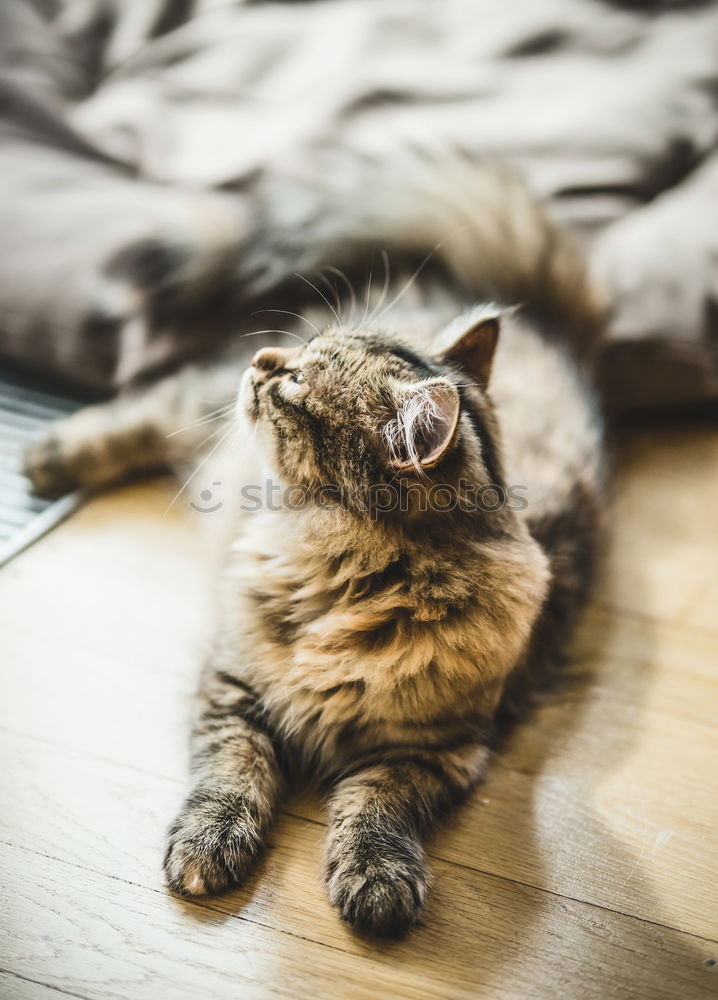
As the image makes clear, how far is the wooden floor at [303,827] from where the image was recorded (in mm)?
970

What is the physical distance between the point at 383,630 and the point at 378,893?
13.6 inches

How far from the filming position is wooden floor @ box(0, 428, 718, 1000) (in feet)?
3.18

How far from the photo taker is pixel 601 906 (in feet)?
3.54

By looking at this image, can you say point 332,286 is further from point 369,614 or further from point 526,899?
point 526,899

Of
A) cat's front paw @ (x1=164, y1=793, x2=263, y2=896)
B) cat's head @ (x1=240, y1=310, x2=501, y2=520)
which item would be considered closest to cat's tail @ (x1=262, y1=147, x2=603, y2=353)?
cat's head @ (x1=240, y1=310, x2=501, y2=520)

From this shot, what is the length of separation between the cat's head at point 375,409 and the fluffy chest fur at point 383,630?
89 millimetres

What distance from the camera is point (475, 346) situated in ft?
3.95

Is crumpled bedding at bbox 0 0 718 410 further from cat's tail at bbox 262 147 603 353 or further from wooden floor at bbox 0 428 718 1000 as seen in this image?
wooden floor at bbox 0 428 718 1000

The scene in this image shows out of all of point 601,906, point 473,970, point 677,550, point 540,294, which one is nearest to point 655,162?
point 540,294

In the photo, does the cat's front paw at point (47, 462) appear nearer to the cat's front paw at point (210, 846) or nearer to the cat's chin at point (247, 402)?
the cat's chin at point (247, 402)

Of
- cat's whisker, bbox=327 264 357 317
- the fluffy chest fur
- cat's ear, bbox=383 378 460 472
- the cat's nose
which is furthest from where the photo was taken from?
cat's whisker, bbox=327 264 357 317

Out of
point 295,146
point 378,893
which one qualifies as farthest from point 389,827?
point 295,146

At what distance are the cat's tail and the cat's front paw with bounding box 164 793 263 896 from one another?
3.71 feet

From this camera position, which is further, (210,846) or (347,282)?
(347,282)
